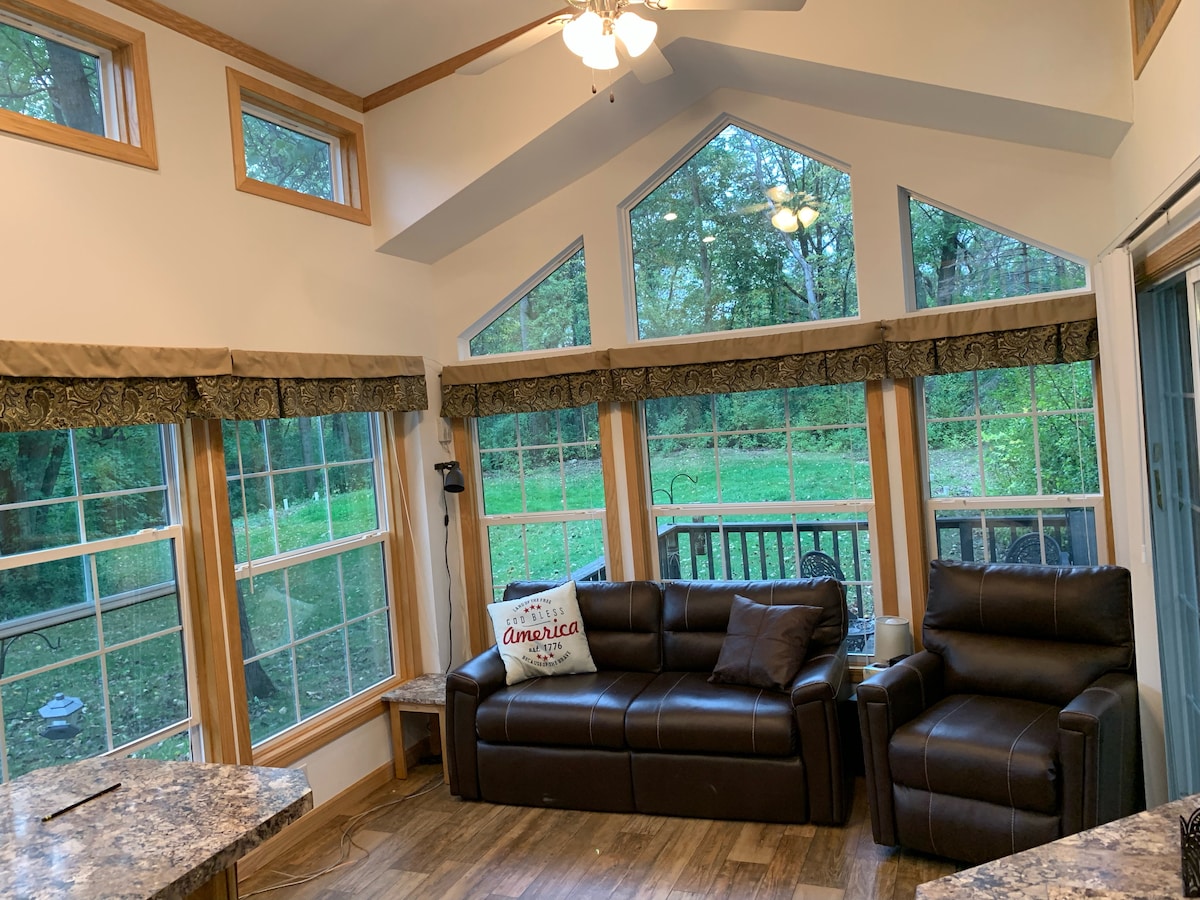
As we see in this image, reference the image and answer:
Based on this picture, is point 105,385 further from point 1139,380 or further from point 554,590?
point 1139,380

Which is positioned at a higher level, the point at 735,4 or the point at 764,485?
the point at 735,4

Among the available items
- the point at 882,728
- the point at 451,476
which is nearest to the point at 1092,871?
the point at 882,728

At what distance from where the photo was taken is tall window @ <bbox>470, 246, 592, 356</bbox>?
4.89 metres

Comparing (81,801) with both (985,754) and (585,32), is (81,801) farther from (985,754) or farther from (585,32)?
(985,754)

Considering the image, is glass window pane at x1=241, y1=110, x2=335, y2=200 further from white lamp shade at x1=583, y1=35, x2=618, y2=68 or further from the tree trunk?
white lamp shade at x1=583, y1=35, x2=618, y2=68

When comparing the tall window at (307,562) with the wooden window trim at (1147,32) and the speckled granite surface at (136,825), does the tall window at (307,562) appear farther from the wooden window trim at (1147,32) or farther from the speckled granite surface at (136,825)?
the wooden window trim at (1147,32)

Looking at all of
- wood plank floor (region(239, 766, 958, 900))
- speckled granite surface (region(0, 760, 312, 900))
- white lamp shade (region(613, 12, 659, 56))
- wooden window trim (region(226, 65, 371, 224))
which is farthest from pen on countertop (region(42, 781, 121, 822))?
wooden window trim (region(226, 65, 371, 224))

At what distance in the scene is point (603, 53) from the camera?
7.32 ft

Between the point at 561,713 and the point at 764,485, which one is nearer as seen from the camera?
the point at 561,713

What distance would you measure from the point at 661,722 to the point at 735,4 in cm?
276

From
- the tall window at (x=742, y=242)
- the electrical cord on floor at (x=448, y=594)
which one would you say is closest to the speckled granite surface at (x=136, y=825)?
the electrical cord on floor at (x=448, y=594)

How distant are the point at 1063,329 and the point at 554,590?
105 inches

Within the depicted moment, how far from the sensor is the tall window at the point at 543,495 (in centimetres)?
496

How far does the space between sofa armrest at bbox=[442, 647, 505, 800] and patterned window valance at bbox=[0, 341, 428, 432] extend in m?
1.40
